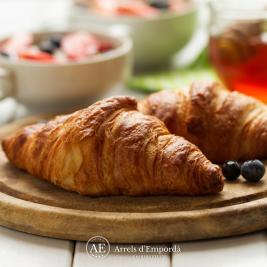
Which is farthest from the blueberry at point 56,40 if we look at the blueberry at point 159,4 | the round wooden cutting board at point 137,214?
the round wooden cutting board at point 137,214

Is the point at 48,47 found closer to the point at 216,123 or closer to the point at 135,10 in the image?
the point at 135,10

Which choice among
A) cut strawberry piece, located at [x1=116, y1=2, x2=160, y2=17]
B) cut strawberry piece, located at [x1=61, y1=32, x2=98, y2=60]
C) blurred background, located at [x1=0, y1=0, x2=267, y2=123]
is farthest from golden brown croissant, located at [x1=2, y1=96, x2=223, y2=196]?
cut strawberry piece, located at [x1=116, y1=2, x2=160, y2=17]

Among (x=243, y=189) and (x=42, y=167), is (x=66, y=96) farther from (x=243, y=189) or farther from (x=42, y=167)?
(x=243, y=189)

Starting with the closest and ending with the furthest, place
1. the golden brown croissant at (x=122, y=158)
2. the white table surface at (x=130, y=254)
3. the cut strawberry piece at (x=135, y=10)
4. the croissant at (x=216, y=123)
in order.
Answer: the white table surface at (x=130, y=254)
the golden brown croissant at (x=122, y=158)
the croissant at (x=216, y=123)
the cut strawberry piece at (x=135, y=10)

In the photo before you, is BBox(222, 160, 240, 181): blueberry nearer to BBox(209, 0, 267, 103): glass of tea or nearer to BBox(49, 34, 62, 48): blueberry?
BBox(209, 0, 267, 103): glass of tea

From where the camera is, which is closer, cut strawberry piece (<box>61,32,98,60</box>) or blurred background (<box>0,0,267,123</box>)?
blurred background (<box>0,0,267,123</box>)

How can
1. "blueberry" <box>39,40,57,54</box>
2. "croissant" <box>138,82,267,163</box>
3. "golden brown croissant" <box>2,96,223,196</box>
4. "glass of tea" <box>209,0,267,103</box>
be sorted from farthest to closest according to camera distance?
"blueberry" <box>39,40,57,54</box>, "glass of tea" <box>209,0,267,103</box>, "croissant" <box>138,82,267,163</box>, "golden brown croissant" <box>2,96,223,196</box>

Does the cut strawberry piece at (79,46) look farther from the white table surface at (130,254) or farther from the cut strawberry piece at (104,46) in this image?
the white table surface at (130,254)
